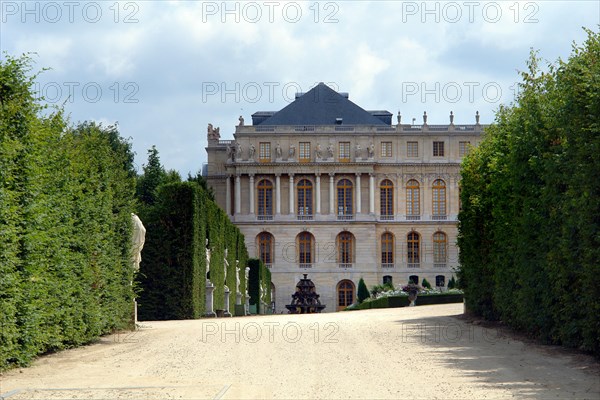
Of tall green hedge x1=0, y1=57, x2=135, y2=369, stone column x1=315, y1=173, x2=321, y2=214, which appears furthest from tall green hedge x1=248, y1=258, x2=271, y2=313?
tall green hedge x1=0, y1=57, x2=135, y2=369

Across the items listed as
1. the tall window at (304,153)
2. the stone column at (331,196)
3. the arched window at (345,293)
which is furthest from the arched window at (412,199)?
the tall window at (304,153)

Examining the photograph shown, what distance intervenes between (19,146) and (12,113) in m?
0.58

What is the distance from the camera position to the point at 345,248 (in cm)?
8681

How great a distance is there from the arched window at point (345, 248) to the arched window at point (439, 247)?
7.98 m

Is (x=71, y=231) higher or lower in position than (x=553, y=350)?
higher

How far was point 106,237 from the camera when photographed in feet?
63.0

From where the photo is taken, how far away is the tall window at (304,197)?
87562mm

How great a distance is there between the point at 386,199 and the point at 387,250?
16.1 feet

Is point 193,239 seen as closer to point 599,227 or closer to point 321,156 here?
point 599,227

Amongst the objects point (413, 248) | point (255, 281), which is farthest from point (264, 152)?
point (255, 281)

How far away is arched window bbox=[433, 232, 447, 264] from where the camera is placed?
8725 centimetres

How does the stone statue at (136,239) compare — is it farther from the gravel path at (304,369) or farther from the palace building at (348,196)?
the palace building at (348,196)

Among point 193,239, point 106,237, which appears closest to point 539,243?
point 106,237

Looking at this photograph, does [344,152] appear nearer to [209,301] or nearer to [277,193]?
[277,193]
